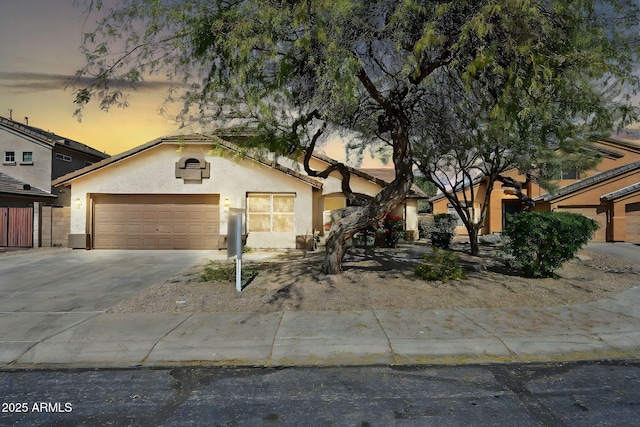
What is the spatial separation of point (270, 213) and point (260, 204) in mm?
602

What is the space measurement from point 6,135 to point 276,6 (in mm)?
22461

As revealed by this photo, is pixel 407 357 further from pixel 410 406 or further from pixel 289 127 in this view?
pixel 289 127

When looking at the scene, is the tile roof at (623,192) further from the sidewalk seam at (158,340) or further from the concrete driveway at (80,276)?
the sidewalk seam at (158,340)

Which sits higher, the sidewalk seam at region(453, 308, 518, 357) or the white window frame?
the white window frame

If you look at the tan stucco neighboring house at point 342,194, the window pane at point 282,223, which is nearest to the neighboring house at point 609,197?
the tan stucco neighboring house at point 342,194

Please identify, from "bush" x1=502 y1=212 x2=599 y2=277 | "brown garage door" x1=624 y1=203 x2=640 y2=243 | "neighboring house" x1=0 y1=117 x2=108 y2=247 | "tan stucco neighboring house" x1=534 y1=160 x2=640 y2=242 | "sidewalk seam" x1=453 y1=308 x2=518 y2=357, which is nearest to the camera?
"sidewalk seam" x1=453 y1=308 x2=518 y2=357

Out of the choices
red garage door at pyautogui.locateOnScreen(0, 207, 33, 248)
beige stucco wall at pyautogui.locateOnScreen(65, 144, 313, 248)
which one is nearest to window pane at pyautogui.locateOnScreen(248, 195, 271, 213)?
beige stucco wall at pyautogui.locateOnScreen(65, 144, 313, 248)

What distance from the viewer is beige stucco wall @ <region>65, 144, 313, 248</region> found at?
16.3 metres

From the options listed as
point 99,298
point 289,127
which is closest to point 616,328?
point 289,127

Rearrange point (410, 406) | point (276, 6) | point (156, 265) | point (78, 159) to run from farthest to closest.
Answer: point (78, 159)
point (156, 265)
point (276, 6)
point (410, 406)

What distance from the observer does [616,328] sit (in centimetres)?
569

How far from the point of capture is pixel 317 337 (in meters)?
5.28

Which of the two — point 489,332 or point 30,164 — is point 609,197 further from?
point 30,164

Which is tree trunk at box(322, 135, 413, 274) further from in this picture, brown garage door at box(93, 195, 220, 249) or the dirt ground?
brown garage door at box(93, 195, 220, 249)
